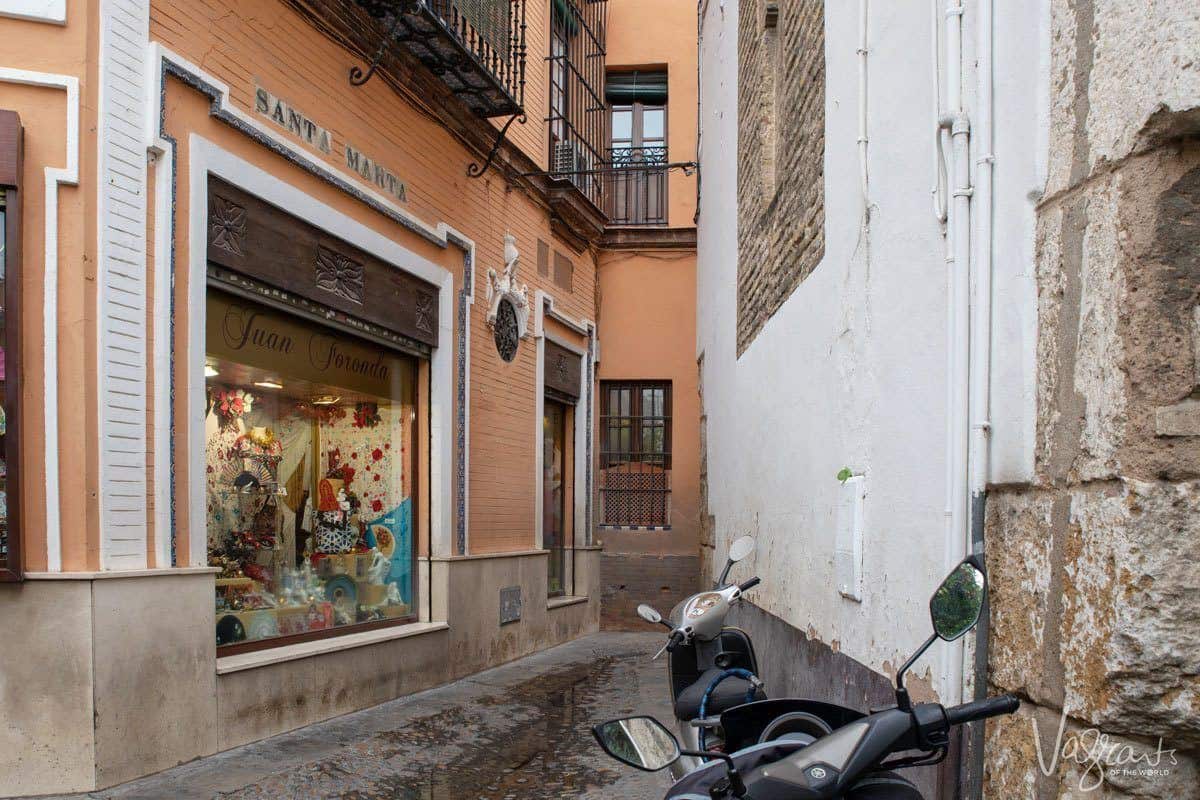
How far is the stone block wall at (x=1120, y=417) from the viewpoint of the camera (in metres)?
2.80

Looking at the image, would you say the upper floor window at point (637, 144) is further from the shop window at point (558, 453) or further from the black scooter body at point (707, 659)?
the black scooter body at point (707, 659)

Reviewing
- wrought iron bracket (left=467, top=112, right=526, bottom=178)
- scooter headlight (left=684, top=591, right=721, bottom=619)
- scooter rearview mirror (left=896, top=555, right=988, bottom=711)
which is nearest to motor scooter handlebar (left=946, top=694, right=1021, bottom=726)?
scooter rearview mirror (left=896, top=555, right=988, bottom=711)

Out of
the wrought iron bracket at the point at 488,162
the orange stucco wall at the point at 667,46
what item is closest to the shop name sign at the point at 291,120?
the wrought iron bracket at the point at 488,162

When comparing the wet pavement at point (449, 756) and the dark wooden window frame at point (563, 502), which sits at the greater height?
the dark wooden window frame at point (563, 502)

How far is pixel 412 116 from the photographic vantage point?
10117mm

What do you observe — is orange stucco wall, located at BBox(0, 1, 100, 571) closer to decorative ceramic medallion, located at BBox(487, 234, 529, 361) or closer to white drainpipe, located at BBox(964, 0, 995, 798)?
white drainpipe, located at BBox(964, 0, 995, 798)

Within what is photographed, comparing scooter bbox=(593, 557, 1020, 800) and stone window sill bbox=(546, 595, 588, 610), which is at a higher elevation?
scooter bbox=(593, 557, 1020, 800)

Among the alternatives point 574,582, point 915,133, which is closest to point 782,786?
point 915,133

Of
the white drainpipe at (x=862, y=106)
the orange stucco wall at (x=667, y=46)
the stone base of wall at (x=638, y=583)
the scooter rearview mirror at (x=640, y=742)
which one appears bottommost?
the stone base of wall at (x=638, y=583)

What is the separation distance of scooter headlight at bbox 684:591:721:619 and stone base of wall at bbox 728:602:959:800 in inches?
29.5

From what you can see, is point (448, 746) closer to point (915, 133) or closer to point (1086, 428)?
point (915, 133)

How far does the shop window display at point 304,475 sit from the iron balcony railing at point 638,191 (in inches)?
314

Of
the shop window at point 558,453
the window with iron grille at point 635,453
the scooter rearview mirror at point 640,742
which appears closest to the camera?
the scooter rearview mirror at point 640,742

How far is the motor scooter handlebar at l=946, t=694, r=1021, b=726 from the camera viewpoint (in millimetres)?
2410
